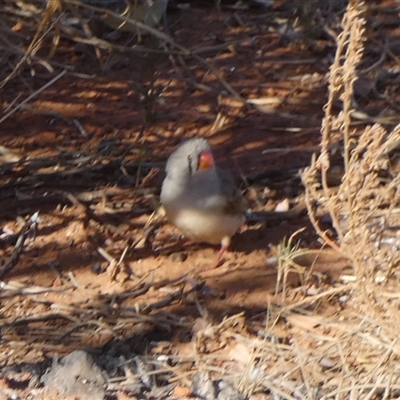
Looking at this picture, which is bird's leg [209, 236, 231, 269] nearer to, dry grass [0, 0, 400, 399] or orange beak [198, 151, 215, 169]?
dry grass [0, 0, 400, 399]

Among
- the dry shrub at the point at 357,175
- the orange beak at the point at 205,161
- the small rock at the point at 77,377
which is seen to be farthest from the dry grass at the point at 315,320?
the orange beak at the point at 205,161

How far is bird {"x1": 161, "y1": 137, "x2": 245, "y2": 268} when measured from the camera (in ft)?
15.2

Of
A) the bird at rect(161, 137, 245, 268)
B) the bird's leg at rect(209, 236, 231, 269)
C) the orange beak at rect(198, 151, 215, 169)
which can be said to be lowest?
the bird's leg at rect(209, 236, 231, 269)

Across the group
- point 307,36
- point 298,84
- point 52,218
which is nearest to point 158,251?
point 52,218

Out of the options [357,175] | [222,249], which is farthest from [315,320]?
[357,175]

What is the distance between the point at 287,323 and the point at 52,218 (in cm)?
156

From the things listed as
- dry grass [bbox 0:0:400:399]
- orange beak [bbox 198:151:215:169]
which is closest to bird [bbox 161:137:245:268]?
orange beak [bbox 198:151:215:169]

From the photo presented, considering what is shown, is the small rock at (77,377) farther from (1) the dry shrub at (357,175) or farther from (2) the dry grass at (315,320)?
(1) the dry shrub at (357,175)

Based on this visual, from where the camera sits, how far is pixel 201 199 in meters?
4.64

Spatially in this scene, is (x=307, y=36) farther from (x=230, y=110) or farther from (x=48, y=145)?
(x=48, y=145)

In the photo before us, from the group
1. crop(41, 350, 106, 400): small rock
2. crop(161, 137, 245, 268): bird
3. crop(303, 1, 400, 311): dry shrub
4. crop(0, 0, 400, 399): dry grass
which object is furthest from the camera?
crop(161, 137, 245, 268): bird

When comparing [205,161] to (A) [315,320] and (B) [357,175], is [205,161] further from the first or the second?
(B) [357,175]

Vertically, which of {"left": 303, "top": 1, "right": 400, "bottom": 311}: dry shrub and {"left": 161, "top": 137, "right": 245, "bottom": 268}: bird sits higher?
{"left": 303, "top": 1, "right": 400, "bottom": 311}: dry shrub

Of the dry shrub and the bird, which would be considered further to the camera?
the bird
